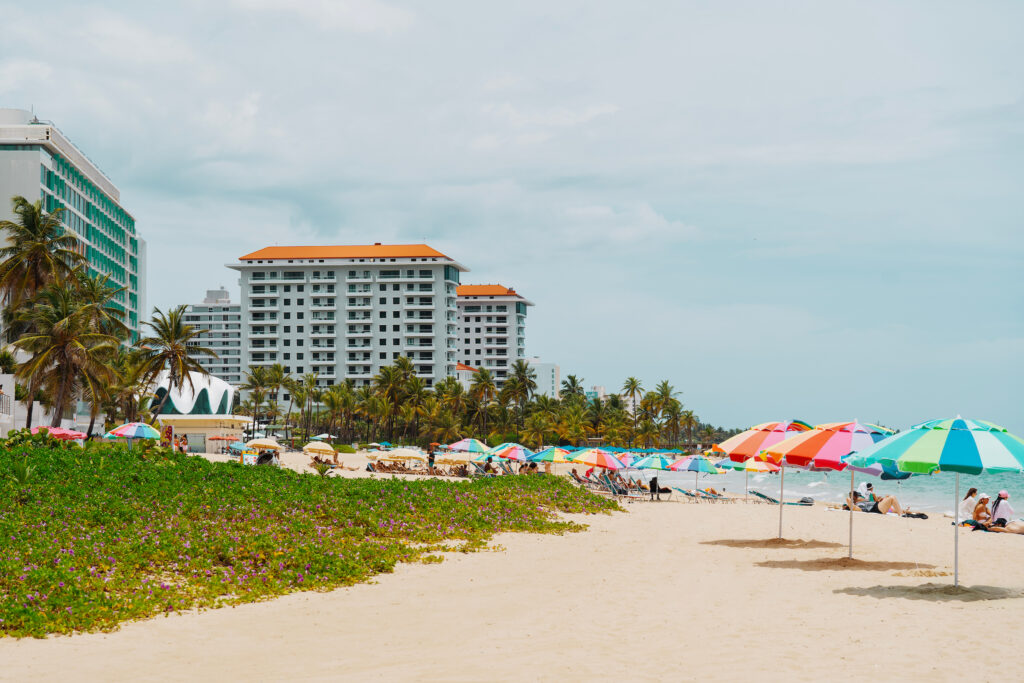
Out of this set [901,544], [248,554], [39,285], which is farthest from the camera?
[39,285]

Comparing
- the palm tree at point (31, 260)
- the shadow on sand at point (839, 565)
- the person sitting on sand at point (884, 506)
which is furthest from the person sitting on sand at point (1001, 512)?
the palm tree at point (31, 260)

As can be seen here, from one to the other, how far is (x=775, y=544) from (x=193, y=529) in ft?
42.3

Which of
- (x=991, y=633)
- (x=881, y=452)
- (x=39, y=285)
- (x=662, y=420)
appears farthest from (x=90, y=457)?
(x=662, y=420)

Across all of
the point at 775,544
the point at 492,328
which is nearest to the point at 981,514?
the point at 775,544

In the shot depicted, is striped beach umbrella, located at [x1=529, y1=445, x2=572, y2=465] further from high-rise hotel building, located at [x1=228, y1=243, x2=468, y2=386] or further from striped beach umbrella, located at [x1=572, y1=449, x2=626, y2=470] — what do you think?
high-rise hotel building, located at [x1=228, y1=243, x2=468, y2=386]

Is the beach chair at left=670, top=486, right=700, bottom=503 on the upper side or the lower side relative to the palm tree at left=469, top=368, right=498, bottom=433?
lower

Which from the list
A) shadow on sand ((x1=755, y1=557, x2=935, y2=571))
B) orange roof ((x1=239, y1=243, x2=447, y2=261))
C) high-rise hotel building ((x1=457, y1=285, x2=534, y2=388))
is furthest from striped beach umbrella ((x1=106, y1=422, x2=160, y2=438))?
high-rise hotel building ((x1=457, y1=285, x2=534, y2=388))

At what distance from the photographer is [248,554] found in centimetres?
1521

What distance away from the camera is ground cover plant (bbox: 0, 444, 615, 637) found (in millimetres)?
12445

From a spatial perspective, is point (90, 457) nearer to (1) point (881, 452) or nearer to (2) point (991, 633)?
(1) point (881, 452)

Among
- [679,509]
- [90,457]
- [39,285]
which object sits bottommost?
[679,509]

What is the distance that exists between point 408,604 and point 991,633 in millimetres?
7709

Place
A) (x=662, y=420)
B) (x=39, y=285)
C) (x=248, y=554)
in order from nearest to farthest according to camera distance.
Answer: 1. (x=248, y=554)
2. (x=39, y=285)
3. (x=662, y=420)

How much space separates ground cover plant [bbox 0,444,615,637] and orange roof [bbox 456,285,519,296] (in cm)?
13235
